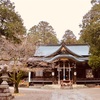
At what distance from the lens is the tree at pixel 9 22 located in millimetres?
20344

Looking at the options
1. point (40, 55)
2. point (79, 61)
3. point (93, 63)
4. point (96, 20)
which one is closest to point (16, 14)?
point (96, 20)

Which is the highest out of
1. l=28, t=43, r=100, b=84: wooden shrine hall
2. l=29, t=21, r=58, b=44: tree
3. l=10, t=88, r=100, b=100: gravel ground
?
l=29, t=21, r=58, b=44: tree

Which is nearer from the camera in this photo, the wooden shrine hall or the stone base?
the stone base

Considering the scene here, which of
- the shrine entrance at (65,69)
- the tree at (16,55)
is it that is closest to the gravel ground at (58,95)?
the tree at (16,55)

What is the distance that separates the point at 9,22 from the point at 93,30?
10.7m

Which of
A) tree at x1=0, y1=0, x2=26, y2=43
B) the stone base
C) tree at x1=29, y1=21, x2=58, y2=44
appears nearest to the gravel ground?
the stone base

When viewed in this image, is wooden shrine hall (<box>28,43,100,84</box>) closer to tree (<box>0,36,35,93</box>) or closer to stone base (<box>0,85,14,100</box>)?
tree (<box>0,36,35,93</box>)

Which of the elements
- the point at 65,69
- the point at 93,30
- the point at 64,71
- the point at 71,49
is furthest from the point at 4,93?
the point at 71,49

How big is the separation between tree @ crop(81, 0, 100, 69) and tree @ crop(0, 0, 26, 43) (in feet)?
30.9

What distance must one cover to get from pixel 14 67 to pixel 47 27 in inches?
2273

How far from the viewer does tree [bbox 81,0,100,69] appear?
1082 inches

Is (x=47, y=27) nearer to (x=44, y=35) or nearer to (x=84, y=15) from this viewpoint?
(x=44, y=35)

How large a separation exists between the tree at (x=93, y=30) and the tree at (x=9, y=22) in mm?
9407

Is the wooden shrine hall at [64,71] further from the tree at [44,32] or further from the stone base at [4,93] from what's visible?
the tree at [44,32]
